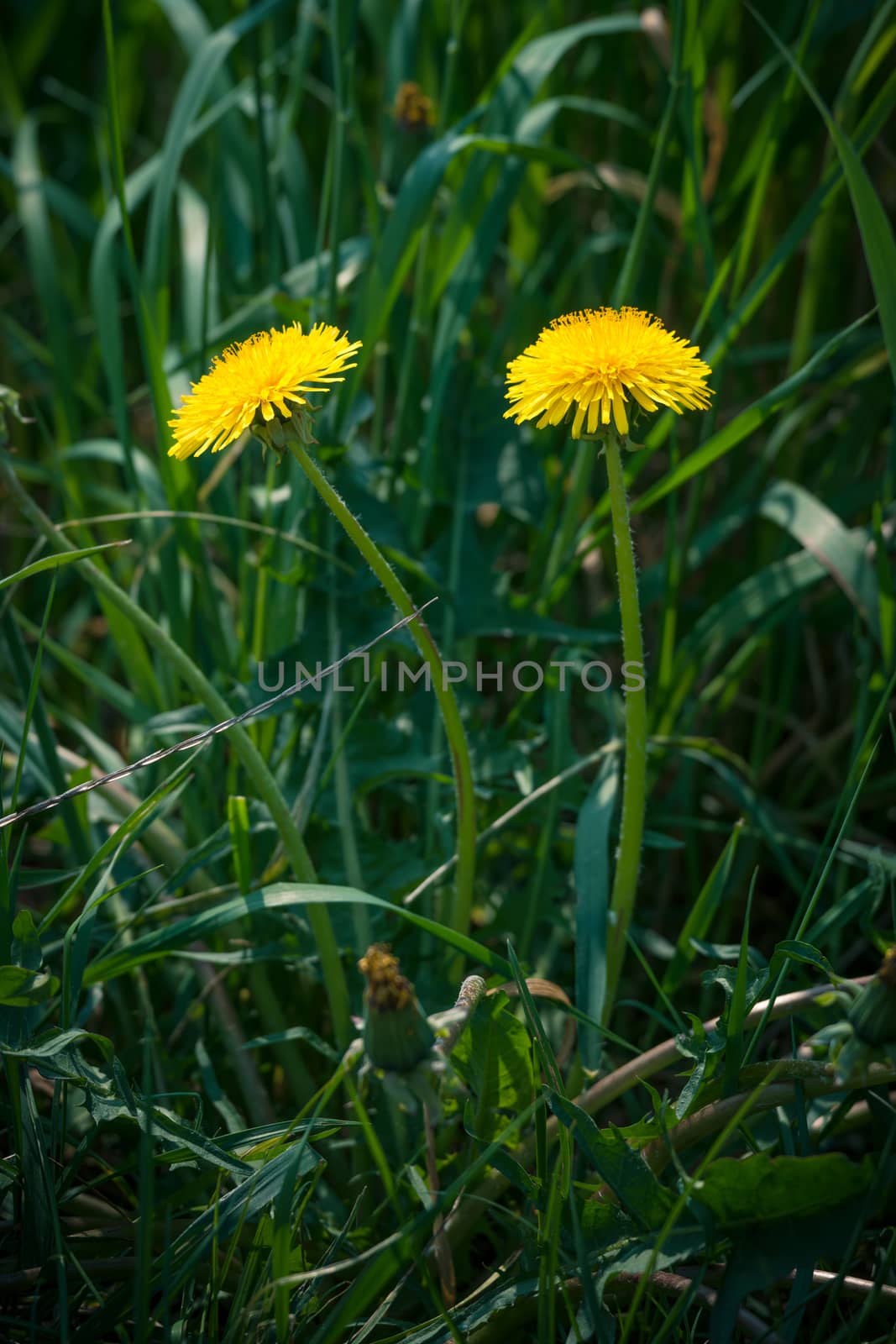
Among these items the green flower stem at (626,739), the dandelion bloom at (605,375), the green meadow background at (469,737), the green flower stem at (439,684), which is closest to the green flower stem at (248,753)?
the green meadow background at (469,737)

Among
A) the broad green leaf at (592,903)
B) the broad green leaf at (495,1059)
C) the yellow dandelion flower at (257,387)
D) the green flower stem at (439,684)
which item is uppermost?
the yellow dandelion flower at (257,387)

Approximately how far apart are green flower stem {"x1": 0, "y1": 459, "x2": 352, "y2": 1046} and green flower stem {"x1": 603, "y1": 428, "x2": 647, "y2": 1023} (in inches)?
9.3

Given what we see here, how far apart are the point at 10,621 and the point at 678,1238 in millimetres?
805

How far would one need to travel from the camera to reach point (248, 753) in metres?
0.88

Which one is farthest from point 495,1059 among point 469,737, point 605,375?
point 605,375

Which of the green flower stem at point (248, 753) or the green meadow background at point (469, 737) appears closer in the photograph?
the green meadow background at point (469, 737)

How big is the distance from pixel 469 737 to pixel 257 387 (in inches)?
19.3

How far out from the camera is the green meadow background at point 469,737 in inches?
29.5

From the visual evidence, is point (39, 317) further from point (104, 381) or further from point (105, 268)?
point (105, 268)

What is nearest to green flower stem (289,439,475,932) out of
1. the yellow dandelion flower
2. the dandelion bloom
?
the yellow dandelion flower

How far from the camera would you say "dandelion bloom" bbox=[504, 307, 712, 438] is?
2.32 feet

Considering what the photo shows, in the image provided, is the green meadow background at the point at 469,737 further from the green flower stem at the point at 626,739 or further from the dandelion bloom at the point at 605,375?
the dandelion bloom at the point at 605,375

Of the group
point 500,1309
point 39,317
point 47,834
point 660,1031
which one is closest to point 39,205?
point 39,317

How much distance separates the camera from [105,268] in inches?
50.6
